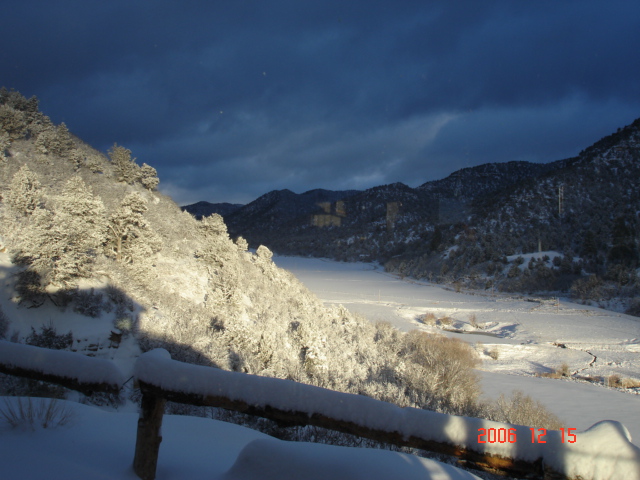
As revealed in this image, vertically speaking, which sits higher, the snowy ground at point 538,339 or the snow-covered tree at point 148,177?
the snow-covered tree at point 148,177

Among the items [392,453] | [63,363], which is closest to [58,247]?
[63,363]

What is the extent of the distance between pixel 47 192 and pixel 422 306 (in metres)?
30.9

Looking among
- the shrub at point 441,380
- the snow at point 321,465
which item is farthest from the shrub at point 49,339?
the shrub at point 441,380

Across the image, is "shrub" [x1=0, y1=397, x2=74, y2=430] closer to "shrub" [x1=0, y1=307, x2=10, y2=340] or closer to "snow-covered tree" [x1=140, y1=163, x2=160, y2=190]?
"shrub" [x1=0, y1=307, x2=10, y2=340]

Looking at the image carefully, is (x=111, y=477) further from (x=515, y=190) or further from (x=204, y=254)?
(x=515, y=190)

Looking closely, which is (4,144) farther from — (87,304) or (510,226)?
(510,226)

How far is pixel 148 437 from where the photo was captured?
7.61 ft

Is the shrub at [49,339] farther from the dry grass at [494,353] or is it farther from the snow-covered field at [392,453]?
the dry grass at [494,353]

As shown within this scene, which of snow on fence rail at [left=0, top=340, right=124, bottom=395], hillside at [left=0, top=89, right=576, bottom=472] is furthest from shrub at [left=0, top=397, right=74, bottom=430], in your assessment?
hillside at [left=0, top=89, right=576, bottom=472]

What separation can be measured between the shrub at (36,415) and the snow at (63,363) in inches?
21.6

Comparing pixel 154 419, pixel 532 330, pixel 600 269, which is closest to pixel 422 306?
pixel 532 330

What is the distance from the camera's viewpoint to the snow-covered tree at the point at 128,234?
1495 centimetres

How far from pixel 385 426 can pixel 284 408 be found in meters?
0.58

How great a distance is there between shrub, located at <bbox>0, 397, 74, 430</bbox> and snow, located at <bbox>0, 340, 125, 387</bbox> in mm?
548
